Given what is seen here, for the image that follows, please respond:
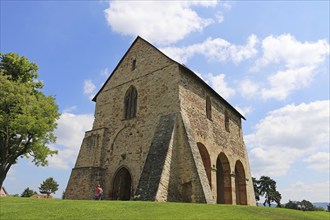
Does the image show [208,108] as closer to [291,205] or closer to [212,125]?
[212,125]

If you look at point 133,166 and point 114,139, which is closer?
point 133,166

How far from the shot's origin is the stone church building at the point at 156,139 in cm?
1443

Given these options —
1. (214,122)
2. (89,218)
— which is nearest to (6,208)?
(89,218)

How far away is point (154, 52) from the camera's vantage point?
65.5 ft

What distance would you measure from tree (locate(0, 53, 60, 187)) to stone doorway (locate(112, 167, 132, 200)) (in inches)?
247

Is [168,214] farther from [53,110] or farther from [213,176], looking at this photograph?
[53,110]

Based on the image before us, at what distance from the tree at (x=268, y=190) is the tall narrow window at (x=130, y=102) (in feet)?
137

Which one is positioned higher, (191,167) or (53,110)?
(53,110)

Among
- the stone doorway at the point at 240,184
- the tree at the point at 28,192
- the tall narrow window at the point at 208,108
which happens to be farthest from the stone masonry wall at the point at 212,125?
the tree at the point at 28,192

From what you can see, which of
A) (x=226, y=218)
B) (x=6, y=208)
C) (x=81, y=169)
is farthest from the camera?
(x=81, y=169)

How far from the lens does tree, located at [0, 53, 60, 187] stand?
18.4 m

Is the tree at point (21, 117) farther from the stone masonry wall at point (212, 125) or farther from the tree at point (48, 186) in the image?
the tree at point (48, 186)

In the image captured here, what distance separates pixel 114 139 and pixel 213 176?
7480 millimetres

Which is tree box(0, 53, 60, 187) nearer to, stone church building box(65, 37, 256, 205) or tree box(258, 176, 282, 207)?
stone church building box(65, 37, 256, 205)
